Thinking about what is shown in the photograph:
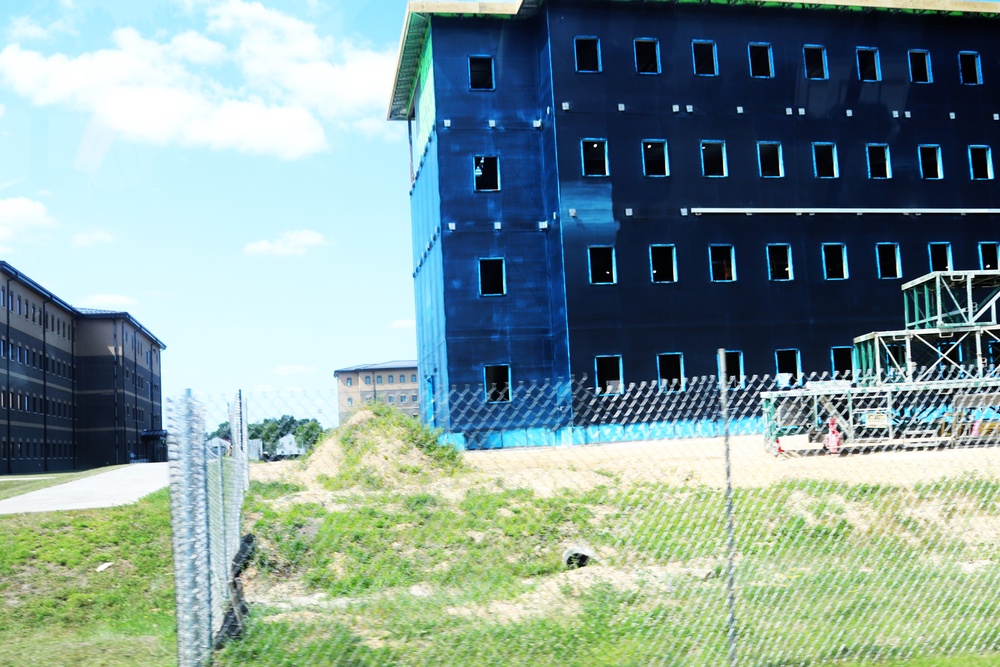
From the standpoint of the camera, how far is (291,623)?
855cm

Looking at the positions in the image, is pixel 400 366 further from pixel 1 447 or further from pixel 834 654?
pixel 834 654

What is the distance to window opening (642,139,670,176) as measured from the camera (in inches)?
1415

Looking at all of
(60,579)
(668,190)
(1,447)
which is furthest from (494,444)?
(1,447)

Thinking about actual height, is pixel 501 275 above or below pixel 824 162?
below

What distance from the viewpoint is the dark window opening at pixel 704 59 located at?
121 ft

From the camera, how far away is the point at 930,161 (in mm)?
38844

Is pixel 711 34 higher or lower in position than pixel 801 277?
higher

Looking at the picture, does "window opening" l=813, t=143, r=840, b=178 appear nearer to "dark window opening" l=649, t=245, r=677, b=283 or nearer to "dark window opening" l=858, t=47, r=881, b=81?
"dark window opening" l=858, t=47, r=881, b=81

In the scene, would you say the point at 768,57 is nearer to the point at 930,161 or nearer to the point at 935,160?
the point at 930,161

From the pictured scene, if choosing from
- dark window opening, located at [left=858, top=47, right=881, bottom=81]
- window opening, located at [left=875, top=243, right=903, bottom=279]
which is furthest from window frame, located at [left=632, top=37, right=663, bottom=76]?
window opening, located at [left=875, top=243, right=903, bottom=279]

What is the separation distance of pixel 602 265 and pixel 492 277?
4194mm

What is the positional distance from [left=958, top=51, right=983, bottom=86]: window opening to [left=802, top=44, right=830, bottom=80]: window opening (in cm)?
628

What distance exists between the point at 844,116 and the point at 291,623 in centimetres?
3519

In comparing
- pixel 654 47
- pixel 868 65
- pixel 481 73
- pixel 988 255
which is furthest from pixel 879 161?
pixel 481 73
